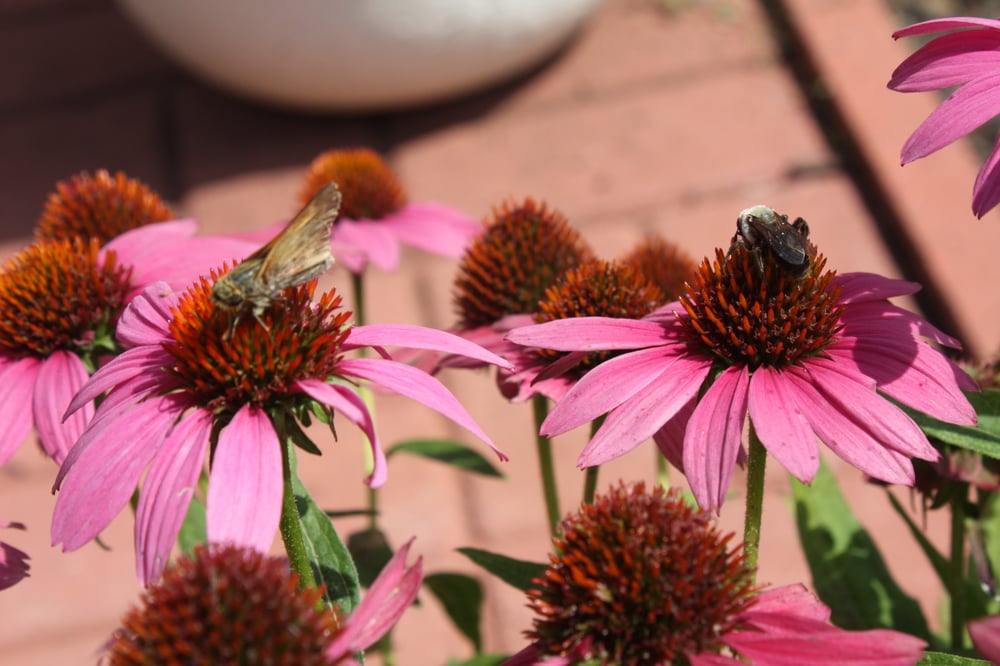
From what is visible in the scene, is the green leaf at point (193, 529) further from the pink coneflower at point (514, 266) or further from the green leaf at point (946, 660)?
the green leaf at point (946, 660)

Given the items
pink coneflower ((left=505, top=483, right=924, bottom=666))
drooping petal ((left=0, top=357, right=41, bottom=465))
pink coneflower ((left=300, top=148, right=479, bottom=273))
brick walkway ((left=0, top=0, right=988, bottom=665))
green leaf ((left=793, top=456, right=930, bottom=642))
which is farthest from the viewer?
brick walkway ((left=0, top=0, right=988, bottom=665))

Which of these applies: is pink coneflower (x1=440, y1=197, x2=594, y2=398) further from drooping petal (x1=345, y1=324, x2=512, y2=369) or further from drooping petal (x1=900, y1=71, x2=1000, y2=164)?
drooping petal (x1=900, y1=71, x2=1000, y2=164)

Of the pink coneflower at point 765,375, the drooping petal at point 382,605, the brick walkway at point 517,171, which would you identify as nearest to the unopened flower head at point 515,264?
the pink coneflower at point 765,375

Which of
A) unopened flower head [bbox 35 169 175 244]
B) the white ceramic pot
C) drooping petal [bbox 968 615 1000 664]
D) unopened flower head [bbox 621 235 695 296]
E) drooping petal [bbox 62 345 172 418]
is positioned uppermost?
the white ceramic pot

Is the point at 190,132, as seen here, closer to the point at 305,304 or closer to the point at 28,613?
the point at 28,613

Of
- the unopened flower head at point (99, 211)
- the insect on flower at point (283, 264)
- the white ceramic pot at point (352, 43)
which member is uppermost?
the white ceramic pot at point (352, 43)

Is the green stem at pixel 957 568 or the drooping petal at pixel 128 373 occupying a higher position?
the drooping petal at pixel 128 373

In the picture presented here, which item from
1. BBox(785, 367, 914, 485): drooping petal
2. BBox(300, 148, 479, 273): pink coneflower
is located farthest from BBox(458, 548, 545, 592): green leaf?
BBox(300, 148, 479, 273): pink coneflower

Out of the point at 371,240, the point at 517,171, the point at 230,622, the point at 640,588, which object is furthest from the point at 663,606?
the point at 517,171
